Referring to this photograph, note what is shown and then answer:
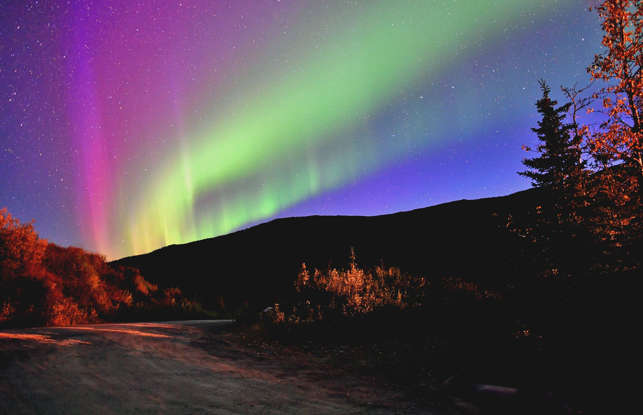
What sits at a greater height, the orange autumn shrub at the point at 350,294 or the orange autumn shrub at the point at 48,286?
the orange autumn shrub at the point at 48,286

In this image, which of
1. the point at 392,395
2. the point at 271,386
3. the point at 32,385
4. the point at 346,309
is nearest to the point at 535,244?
the point at 346,309

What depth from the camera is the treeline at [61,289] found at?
10602 millimetres

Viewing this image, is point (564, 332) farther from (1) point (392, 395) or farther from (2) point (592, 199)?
(2) point (592, 199)

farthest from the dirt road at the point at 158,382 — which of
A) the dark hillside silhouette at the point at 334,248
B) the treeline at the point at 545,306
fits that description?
the dark hillside silhouette at the point at 334,248

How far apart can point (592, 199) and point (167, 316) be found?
17.6 metres

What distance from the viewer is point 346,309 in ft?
26.3

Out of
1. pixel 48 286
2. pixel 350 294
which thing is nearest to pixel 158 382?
pixel 350 294

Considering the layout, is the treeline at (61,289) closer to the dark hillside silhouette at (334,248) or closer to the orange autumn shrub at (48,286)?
the orange autumn shrub at (48,286)

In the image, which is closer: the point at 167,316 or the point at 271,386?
the point at 271,386

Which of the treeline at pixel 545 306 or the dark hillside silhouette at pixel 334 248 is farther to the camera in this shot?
the dark hillside silhouette at pixel 334 248

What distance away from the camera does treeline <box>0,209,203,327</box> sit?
10602mm

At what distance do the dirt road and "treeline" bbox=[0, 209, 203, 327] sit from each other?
19.5 ft

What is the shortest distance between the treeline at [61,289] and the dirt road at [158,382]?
5.95 metres

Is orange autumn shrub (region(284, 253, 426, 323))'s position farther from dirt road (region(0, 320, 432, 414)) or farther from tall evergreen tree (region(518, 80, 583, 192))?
tall evergreen tree (region(518, 80, 583, 192))
